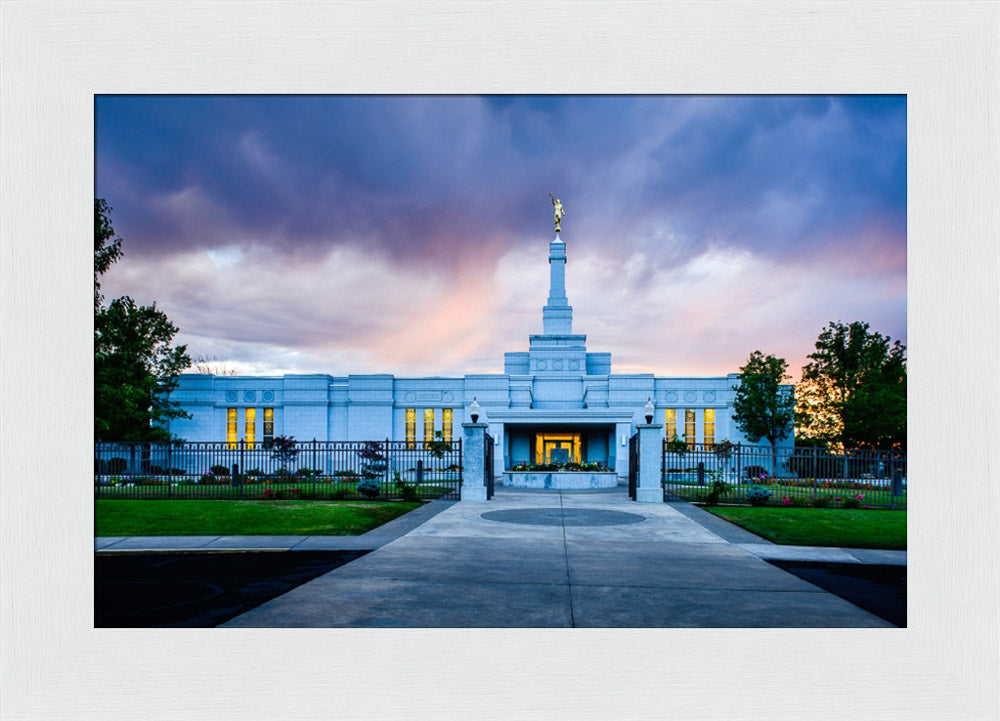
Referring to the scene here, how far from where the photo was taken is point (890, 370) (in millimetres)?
51625

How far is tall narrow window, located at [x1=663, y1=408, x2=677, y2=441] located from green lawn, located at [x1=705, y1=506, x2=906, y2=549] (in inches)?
1121

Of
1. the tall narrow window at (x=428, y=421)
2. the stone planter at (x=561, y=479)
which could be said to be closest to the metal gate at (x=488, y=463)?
the stone planter at (x=561, y=479)

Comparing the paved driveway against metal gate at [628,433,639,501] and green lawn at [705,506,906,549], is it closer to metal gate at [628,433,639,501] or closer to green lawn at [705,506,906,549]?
green lawn at [705,506,906,549]

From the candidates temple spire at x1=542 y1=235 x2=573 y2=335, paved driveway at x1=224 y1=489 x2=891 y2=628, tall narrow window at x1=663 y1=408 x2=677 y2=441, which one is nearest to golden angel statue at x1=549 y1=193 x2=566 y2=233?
temple spire at x1=542 y1=235 x2=573 y2=335

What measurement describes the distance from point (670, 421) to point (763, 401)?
6823mm

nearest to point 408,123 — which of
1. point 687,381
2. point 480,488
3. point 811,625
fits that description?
point 811,625

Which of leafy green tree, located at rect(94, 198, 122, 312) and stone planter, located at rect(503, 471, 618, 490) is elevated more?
leafy green tree, located at rect(94, 198, 122, 312)

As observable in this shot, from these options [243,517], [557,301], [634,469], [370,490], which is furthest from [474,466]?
[557,301]

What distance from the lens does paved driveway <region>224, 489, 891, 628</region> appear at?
6031mm

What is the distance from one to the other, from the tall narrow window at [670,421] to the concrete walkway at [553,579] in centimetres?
3551

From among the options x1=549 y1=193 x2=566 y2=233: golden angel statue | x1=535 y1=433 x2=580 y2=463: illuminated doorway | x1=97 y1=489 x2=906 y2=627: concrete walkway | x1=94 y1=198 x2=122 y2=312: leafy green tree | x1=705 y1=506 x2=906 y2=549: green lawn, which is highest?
x1=549 y1=193 x2=566 y2=233: golden angel statue

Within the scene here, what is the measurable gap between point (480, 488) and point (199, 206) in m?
11.4

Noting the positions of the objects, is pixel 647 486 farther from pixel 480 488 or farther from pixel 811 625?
pixel 811 625

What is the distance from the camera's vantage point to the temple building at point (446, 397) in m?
48.1
